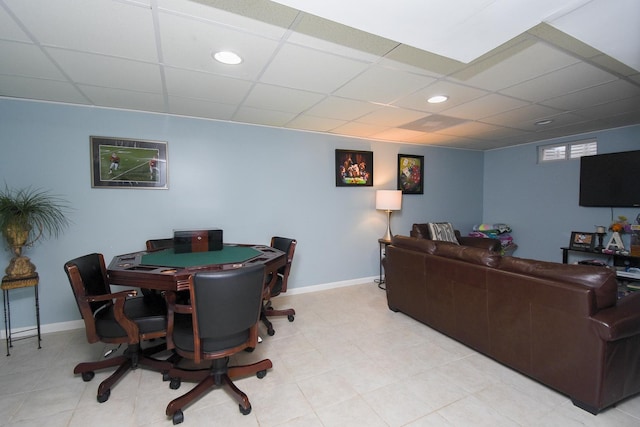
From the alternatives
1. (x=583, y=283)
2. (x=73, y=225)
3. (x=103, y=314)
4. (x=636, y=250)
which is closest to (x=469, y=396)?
(x=583, y=283)

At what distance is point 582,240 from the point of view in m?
4.04

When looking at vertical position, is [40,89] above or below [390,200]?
above

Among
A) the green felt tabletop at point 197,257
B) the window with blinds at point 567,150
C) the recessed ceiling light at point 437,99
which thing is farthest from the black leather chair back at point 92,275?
the window with blinds at point 567,150

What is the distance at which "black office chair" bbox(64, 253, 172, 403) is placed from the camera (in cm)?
178

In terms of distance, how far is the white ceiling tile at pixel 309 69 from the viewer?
1894 mm

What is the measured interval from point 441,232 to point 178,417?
4.37 m

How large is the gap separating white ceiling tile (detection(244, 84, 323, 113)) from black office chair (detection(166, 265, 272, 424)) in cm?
166

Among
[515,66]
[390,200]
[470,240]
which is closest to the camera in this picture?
[515,66]

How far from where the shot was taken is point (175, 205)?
129 inches

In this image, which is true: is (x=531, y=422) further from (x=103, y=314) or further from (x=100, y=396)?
(x=103, y=314)

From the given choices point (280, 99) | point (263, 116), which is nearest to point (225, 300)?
point (280, 99)

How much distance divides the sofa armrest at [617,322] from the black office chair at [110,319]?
9.06 ft

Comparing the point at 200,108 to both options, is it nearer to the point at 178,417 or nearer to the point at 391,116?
the point at 391,116

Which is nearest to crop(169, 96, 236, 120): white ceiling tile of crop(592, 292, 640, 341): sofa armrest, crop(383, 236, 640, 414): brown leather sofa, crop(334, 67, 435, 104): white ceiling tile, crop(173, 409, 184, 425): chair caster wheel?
crop(334, 67, 435, 104): white ceiling tile
